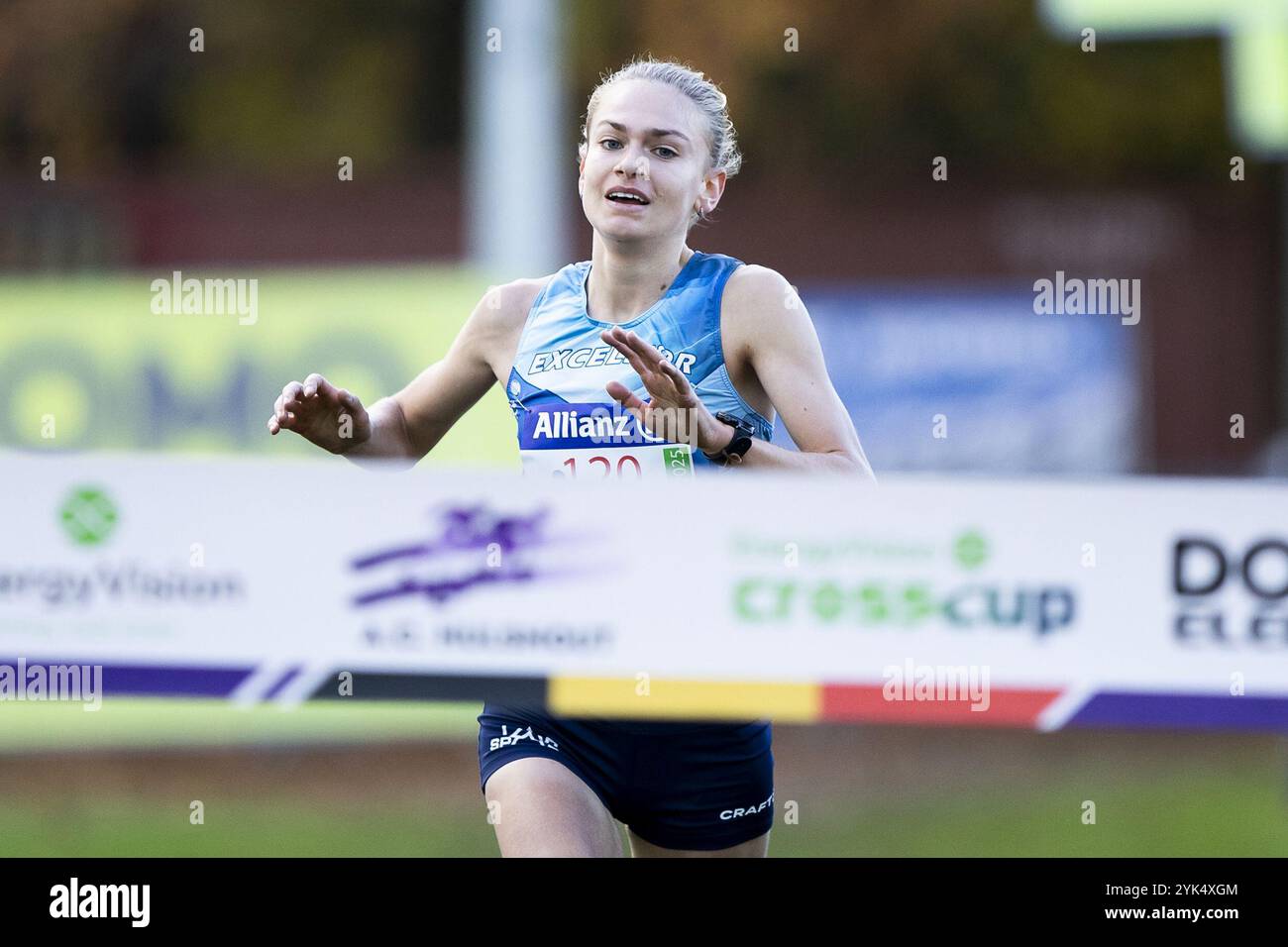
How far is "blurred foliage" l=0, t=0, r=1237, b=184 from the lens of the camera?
47.5ft

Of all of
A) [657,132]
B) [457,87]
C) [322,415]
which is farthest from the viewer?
[457,87]

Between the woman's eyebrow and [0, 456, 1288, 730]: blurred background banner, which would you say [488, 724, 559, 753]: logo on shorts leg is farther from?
the woman's eyebrow

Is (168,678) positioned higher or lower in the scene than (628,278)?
lower

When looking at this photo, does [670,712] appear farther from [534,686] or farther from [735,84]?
[735,84]

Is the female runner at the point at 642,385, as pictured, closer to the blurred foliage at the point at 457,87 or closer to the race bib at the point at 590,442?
the race bib at the point at 590,442

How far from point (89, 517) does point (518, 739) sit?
216 centimetres

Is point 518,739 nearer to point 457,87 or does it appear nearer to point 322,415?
point 322,415

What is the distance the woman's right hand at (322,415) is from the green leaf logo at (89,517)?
2004 mm

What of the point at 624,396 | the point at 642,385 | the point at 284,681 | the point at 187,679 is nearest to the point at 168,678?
the point at 187,679

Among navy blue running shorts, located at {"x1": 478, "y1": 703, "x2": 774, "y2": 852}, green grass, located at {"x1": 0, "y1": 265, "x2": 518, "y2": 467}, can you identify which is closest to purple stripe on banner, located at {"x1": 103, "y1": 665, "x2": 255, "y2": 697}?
navy blue running shorts, located at {"x1": 478, "y1": 703, "x2": 774, "y2": 852}

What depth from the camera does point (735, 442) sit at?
375 centimetres
